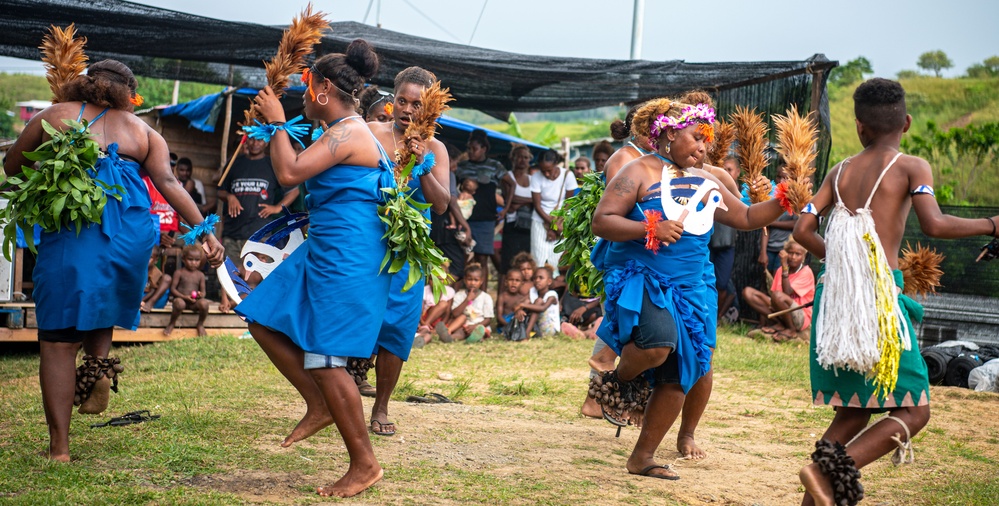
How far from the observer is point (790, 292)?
11773 mm

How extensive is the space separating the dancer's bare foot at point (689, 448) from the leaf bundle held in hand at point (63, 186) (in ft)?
11.4

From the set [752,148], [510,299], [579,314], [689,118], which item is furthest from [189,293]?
[752,148]

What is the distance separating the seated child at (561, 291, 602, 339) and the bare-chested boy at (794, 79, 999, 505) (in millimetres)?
7624

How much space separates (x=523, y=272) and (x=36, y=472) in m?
7.84

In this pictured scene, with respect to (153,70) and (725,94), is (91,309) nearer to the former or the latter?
(153,70)

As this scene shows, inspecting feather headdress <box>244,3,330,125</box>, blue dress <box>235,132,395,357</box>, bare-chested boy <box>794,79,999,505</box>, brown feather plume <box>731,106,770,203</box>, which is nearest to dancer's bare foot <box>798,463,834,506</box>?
bare-chested boy <box>794,79,999,505</box>

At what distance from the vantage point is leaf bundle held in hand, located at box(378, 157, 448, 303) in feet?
14.8

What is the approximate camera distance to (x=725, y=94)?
12688 mm

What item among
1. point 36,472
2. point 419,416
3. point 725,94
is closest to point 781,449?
point 419,416

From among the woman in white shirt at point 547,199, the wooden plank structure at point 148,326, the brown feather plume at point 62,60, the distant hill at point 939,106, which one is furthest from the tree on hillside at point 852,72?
the brown feather plume at point 62,60

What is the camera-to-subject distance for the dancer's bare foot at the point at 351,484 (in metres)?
4.27

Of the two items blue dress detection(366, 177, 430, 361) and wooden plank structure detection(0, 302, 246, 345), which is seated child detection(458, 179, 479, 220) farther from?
blue dress detection(366, 177, 430, 361)

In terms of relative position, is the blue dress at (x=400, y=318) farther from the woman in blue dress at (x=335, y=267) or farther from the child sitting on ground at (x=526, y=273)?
the child sitting on ground at (x=526, y=273)

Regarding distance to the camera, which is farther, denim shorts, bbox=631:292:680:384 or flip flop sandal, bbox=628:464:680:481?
flip flop sandal, bbox=628:464:680:481
